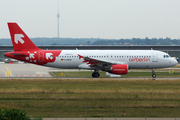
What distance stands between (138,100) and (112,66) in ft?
53.8

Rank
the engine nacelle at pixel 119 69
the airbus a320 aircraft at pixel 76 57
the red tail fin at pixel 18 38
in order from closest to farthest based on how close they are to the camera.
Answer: the engine nacelle at pixel 119 69
the airbus a320 aircraft at pixel 76 57
the red tail fin at pixel 18 38

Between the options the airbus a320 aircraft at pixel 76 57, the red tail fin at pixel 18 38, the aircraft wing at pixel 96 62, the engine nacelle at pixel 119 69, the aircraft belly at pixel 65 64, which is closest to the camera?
the engine nacelle at pixel 119 69

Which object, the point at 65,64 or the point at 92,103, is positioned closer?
the point at 92,103

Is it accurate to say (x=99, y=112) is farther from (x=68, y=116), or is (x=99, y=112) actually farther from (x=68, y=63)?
(x=68, y=63)

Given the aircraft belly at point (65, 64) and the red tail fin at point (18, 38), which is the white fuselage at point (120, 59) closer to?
the aircraft belly at point (65, 64)

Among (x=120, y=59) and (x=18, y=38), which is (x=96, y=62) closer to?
(x=120, y=59)

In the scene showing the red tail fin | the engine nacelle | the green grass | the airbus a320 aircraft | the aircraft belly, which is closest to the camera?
the green grass

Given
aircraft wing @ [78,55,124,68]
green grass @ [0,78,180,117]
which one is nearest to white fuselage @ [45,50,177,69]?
aircraft wing @ [78,55,124,68]

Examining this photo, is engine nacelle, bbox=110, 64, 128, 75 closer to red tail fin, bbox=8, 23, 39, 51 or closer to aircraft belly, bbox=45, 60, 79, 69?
aircraft belly, bbox=45, 60, 79, 69

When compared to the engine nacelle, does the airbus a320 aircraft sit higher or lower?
higher

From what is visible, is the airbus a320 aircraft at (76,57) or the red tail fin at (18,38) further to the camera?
the red tail fin at (18,38)

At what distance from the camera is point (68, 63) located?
41812mm

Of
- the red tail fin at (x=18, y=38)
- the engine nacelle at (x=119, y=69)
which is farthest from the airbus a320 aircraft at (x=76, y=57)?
the engine nacelle at (x=119, y=69)

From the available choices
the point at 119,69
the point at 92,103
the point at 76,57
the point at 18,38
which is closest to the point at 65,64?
the point at 76,57
